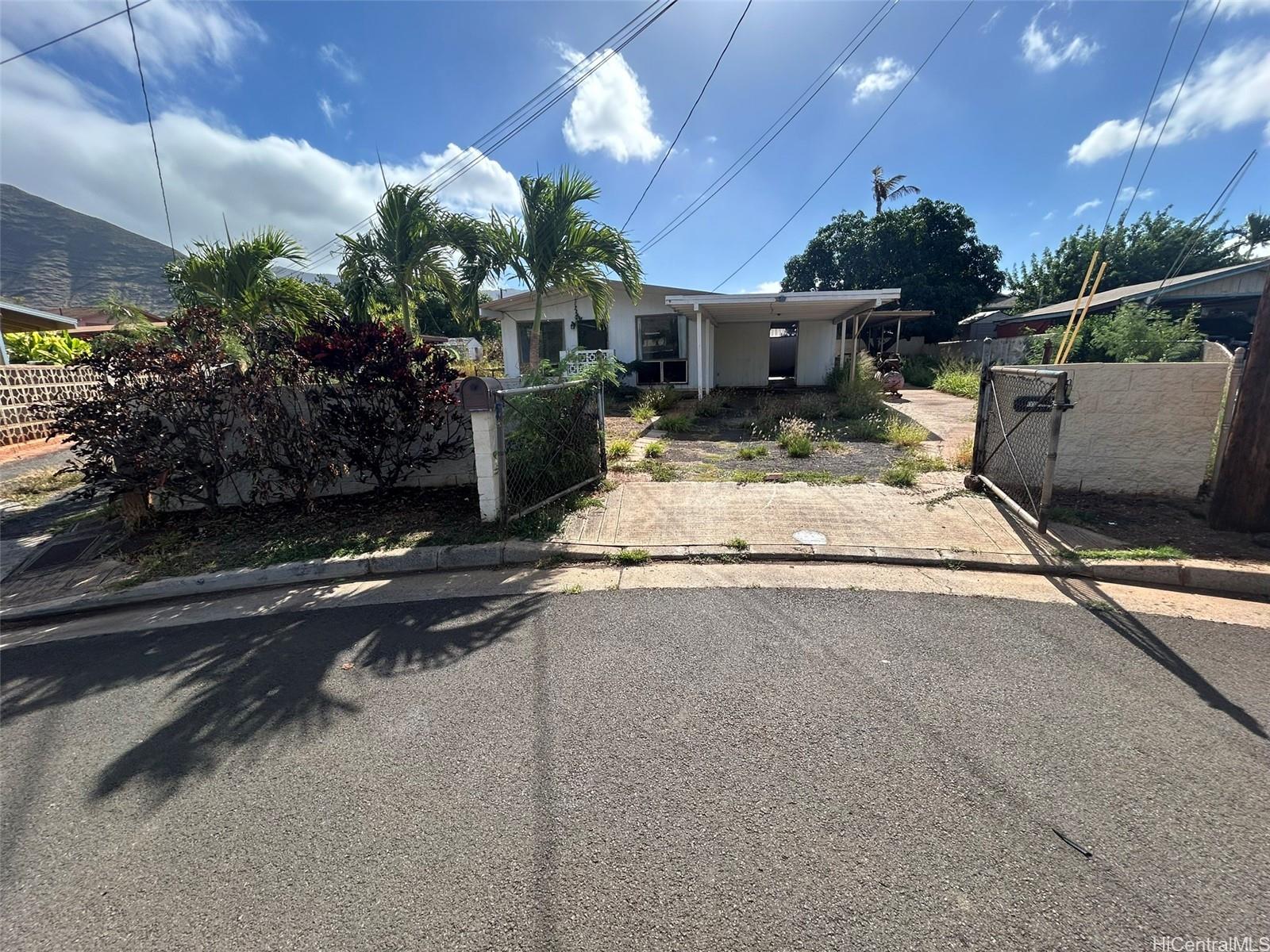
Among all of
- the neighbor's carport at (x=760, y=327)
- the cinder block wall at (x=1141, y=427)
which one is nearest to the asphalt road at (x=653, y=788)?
the cinder block wall at (x=1141, y=427)

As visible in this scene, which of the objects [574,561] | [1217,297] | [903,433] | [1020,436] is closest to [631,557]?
[574,561]

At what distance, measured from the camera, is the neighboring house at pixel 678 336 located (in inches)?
598

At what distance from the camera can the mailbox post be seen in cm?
489

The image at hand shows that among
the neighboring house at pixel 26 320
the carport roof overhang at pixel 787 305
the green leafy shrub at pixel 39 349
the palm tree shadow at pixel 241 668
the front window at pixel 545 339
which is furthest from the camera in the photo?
the front window at pixel 545 339

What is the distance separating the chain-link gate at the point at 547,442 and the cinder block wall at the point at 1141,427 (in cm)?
502

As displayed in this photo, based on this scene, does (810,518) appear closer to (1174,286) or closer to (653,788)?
(653,788)

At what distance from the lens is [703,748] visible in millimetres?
2361

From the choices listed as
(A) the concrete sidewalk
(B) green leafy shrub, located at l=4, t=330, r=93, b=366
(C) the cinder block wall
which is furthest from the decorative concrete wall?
(C) the cinder block wall

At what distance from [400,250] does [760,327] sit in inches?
462

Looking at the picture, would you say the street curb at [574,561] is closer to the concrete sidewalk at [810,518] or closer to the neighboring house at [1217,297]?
the concrete sidewalk at [810,518]

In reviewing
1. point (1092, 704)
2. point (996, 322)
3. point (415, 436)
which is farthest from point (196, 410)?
point (996, 322)

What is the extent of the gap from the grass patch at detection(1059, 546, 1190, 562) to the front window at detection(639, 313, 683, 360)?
42.3ft

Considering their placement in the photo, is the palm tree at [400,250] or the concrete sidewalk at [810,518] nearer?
the concrete sidewalk at [810,518]

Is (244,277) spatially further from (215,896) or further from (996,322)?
(996,322)
